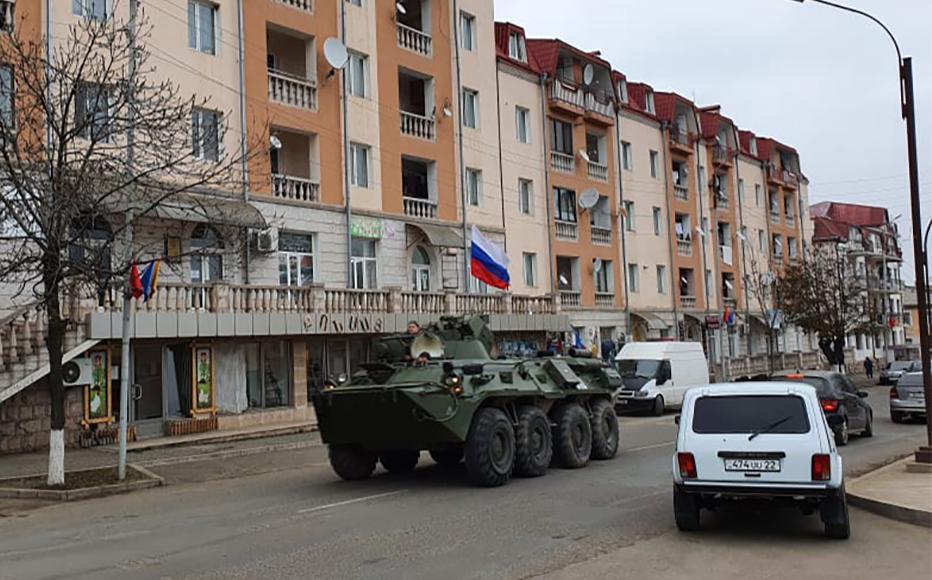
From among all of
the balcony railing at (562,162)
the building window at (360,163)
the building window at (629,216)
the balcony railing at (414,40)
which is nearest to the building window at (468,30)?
the balcony railing at (414,40)

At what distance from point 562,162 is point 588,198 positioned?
191 cm

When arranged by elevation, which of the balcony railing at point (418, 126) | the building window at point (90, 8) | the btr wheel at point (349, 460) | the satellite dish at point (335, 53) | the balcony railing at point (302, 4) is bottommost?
the btr wheel at point (349, 460)

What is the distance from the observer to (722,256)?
5100 cm

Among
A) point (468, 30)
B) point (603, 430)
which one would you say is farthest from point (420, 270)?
point (603, 430)

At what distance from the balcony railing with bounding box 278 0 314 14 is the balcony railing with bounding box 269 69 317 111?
203cm

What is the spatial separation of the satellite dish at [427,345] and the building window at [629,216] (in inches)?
1142

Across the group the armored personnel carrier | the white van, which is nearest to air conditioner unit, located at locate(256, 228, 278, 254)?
the armored personnel carrier

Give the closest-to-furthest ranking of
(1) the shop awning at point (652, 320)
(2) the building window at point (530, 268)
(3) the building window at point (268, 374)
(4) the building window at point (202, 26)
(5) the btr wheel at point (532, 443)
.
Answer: (5) the btr wheel at point (532, 443), (3) the building window at point (268, 374), (4) the building window at point (202, 26), (2) the building window at point (530, 268), (1) the shop awning at point (652, 320)

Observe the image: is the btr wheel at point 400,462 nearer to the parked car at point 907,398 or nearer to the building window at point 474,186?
the parked car at point 907,398

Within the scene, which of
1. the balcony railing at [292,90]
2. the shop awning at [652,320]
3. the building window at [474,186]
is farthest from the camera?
the shop awning at [652,320]

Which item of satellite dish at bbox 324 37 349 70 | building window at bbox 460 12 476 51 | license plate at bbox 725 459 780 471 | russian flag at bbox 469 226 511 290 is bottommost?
license plate at bbox 725 459 780 471

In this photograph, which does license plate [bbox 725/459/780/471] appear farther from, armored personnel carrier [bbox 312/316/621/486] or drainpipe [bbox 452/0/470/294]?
drainpipe [bbox 452/0/470/294]

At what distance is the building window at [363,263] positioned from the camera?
27.7 meters

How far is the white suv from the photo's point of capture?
893 cm
